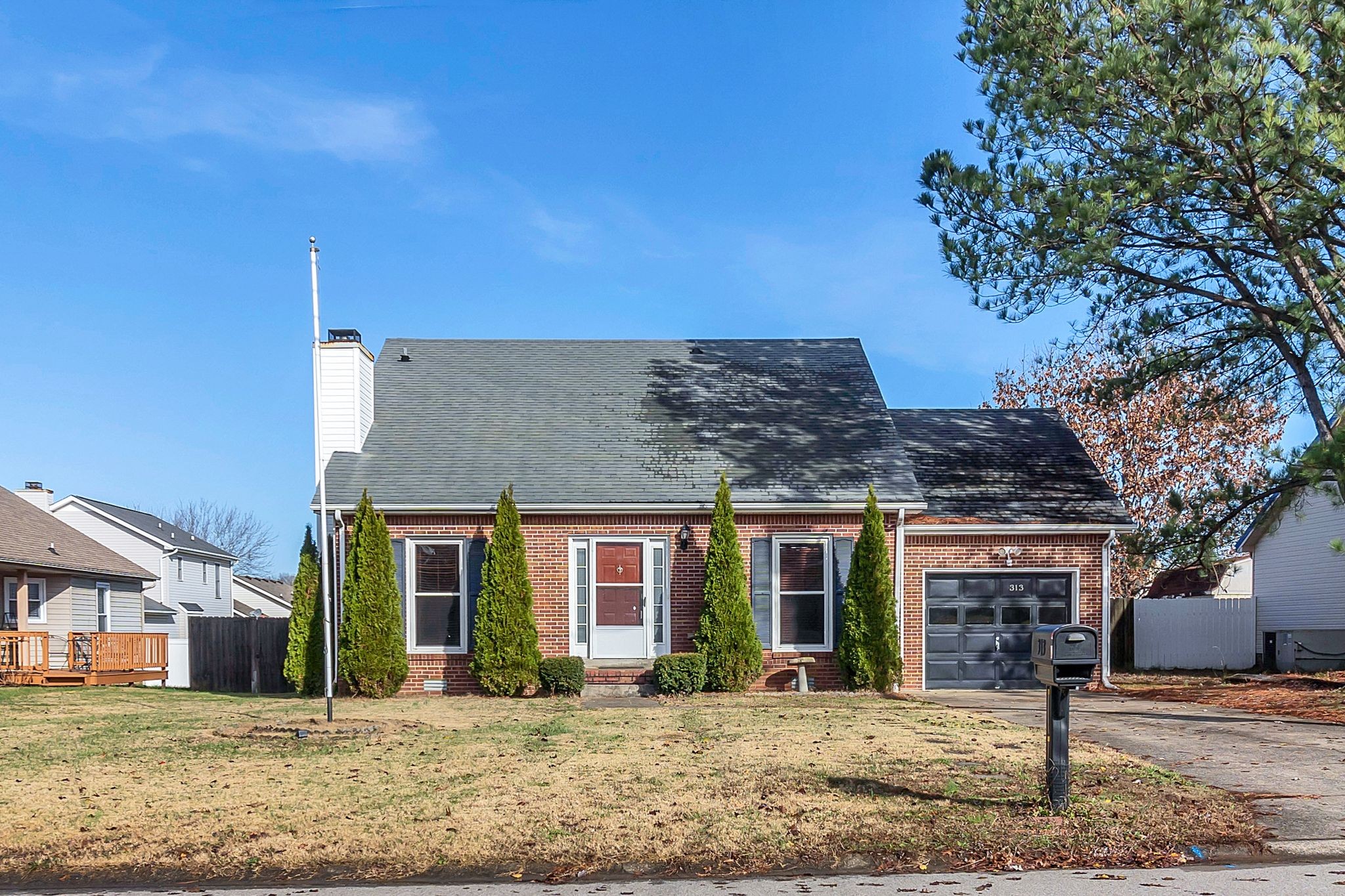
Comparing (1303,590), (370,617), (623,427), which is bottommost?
(1303,590)

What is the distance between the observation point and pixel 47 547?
2512 centimetres

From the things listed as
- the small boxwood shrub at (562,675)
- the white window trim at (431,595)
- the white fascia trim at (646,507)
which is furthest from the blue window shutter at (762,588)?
the white window trim at (431,595)

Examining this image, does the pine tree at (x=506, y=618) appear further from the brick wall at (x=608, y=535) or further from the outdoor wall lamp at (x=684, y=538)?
the outdoor wall lamp at (x=684, y=538)

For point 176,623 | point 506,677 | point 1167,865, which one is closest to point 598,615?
point 506,677

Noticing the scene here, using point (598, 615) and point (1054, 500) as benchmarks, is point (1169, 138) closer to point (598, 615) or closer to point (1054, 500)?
→ point (1054, 500)

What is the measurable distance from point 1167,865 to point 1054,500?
13.0 m

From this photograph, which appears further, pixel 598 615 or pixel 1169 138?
pixel 598 615

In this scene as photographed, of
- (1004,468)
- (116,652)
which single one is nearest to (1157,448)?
(1004,468)

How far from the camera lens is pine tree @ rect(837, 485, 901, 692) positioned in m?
16.7

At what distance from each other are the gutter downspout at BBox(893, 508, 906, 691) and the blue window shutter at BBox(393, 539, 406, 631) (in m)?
7.63

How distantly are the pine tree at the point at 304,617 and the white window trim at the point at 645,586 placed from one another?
386 centimetres

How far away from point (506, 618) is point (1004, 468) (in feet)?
29.9

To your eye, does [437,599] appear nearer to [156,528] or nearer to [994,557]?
[994,557]

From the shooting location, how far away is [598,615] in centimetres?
1728
